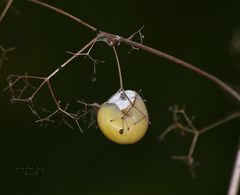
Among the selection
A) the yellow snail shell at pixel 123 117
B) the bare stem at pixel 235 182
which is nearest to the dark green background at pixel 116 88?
the yellow snail shell at pixel 123 117

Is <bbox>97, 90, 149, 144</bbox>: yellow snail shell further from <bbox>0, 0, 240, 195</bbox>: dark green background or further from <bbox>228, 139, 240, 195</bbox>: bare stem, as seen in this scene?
<bbox>0, 0, 240, 195</bbox>: dark green background

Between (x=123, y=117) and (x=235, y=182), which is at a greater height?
(x=123, y=117)

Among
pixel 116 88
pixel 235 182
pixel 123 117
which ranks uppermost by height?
pixel 116 88

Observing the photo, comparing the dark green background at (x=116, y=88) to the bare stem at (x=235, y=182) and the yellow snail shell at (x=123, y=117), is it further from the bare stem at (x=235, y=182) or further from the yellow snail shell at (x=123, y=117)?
the bare stem at (x=235, y=182)

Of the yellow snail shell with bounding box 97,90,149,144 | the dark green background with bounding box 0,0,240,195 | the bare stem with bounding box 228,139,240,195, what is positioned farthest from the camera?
the dark green background with bounding box 0,0,240,195

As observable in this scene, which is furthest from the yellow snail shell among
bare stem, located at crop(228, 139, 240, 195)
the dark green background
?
the dark green background

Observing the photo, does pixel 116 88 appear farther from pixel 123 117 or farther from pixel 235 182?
pixel 235 182

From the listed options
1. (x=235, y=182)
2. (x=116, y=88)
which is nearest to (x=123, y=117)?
(x=235, y=182)
